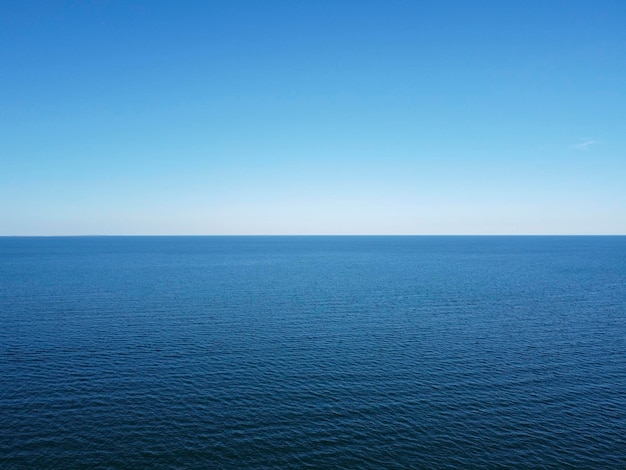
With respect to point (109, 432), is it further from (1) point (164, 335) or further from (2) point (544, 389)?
(2) point (544, 389)

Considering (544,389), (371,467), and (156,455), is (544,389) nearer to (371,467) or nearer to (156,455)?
(371,467)

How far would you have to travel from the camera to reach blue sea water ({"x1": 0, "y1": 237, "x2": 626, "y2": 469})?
36.3 metres

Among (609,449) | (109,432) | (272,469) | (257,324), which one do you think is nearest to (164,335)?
(257,324)

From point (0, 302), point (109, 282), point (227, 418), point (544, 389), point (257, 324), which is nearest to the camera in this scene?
point (227, 418)

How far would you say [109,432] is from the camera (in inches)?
1505

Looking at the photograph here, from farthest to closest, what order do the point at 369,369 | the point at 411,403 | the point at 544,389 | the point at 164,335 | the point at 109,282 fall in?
the point at 109,282
the point at 164,335
the point at 369,369
the point at 544,389
the point at 411,403

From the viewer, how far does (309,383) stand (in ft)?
164

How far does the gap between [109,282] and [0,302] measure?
33.3 m

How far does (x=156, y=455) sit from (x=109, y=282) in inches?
3938

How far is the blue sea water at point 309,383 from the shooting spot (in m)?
36.3

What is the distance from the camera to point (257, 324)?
76188 millimetres

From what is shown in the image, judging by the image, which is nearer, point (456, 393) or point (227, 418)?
point (227, 418)

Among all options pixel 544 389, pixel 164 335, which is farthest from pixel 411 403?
pixel 164 335

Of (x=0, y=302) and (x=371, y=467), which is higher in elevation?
(x=0, y=302)
